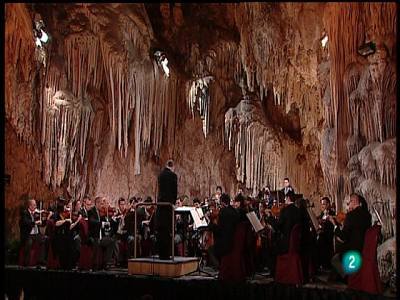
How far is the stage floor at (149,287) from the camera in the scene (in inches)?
296

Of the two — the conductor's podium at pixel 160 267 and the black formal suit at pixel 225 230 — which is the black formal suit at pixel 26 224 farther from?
the black formal suit at pixel 225 230

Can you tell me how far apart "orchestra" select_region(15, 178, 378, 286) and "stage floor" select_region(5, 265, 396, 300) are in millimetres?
424

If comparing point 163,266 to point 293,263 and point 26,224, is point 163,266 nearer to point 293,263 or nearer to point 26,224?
point 293,263

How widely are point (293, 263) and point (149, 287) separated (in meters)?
2.31

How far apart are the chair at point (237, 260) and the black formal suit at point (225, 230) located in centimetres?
10

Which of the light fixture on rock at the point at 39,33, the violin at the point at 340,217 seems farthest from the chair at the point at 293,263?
the light fixture on rock at the point at 39,33

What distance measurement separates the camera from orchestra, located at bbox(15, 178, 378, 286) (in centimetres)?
819

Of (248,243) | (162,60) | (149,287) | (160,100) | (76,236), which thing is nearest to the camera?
(248,243)

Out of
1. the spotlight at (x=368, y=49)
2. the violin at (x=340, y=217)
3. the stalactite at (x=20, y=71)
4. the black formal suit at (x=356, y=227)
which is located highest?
the stalactite at (x=20, y=71)

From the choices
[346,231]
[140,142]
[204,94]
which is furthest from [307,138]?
[346,231]

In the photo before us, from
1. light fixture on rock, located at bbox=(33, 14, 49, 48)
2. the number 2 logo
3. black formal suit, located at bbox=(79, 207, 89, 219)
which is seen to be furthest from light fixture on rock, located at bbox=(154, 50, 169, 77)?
the number 2 logo

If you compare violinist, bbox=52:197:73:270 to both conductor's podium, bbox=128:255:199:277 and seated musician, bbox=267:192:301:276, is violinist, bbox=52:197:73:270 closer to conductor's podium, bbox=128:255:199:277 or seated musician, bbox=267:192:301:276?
conductor's podium, bbox=128:255:199:277

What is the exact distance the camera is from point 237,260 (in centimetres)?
836

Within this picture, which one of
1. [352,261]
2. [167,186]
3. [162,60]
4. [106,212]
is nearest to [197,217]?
[167,186]
